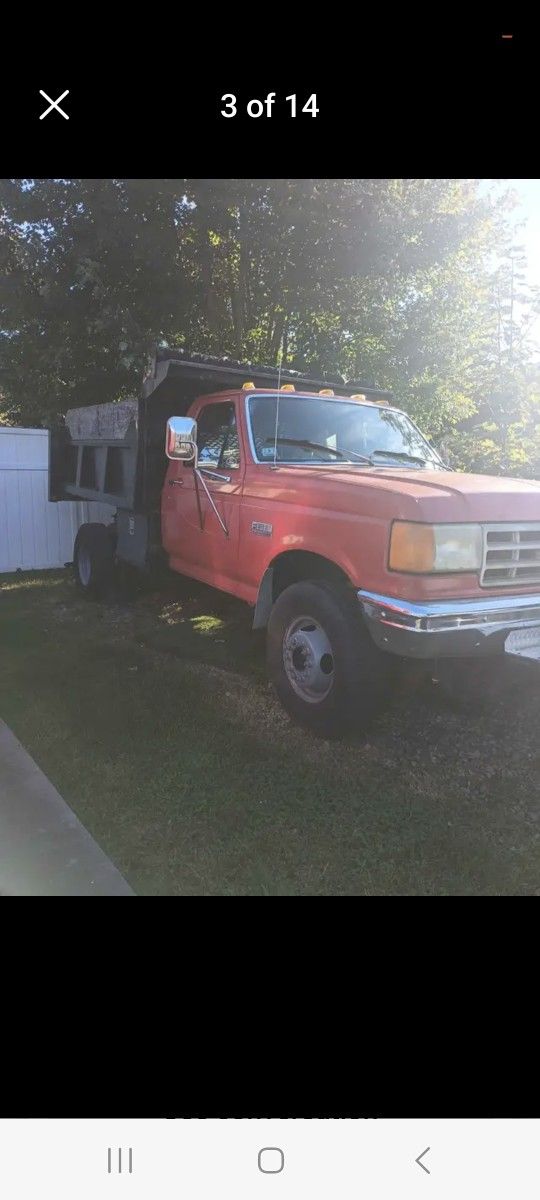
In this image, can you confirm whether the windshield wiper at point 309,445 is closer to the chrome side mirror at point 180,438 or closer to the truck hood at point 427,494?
the chrome side mirror at point 180,438

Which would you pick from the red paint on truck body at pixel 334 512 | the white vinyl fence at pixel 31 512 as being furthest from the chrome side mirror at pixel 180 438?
the white vinyl fence at pixel 31 512

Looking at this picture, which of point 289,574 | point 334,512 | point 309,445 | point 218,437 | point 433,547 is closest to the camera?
point 433,547

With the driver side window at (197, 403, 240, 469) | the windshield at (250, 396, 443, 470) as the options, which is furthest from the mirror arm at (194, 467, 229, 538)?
the windshield at (250, 396, 443, 470)

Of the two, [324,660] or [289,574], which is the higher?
[289,574]

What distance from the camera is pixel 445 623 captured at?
3.51 metres

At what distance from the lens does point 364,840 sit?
3.24 metres

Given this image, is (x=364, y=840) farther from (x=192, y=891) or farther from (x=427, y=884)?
(x=192, y=891)

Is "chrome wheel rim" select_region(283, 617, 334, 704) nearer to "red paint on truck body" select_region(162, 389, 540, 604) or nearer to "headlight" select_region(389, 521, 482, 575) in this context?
"red paint on truck body" select_region(162, 389, 540, 604)

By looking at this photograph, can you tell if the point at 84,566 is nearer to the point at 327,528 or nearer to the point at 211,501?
the point at 211,501

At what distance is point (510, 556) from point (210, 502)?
2.45 meters

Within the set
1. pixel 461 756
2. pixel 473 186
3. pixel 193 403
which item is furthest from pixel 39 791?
pixel 473 186

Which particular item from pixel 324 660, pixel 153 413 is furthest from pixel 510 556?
pixel 153 413

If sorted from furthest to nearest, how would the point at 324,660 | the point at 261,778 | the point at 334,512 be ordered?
the point at 324,660
the point at 334,512
the point at 261,778

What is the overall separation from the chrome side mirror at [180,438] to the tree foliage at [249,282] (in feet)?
14.8
